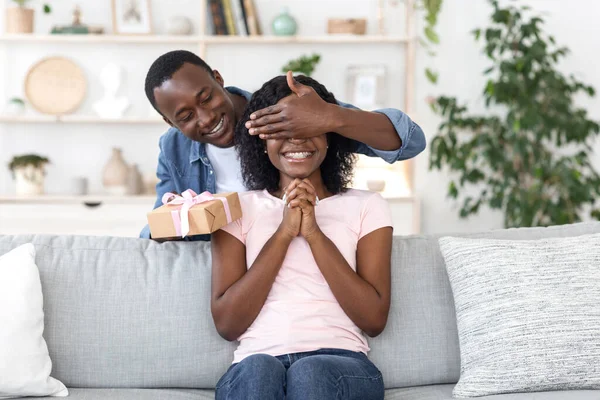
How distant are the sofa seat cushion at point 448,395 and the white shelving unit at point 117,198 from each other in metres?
2.29

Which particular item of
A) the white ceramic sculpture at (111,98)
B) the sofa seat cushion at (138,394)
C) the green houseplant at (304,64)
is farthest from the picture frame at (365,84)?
the sofa seat cushion at (138,394)

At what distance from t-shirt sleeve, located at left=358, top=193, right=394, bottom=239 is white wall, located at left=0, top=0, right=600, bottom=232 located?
2.44 m

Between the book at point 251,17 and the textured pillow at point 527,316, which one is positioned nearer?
the textured pillow at point 527,316

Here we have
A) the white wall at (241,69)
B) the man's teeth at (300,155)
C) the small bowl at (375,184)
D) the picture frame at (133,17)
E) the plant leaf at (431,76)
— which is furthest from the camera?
the white wall at (241,69)

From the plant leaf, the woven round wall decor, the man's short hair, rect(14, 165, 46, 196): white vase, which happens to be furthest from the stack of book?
the man's short hair

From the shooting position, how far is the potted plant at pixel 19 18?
399 centimetres

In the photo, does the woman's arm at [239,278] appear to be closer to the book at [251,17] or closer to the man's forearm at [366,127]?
the man's forearm at [366,127]

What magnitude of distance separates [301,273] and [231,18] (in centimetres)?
261

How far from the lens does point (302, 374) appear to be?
1.46m

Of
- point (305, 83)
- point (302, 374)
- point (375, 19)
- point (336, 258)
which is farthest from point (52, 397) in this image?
point (375, 19)

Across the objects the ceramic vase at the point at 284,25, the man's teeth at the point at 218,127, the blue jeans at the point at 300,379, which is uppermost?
the ceramic vase at the point at 284,25

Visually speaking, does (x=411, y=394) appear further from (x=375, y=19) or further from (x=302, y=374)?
(x=375, y=19)

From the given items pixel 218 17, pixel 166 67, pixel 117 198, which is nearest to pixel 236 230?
pixel 166 67

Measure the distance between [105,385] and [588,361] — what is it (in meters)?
1.10
